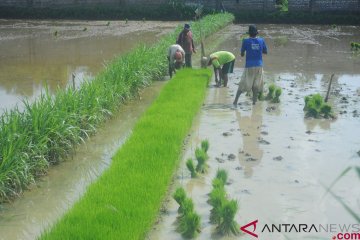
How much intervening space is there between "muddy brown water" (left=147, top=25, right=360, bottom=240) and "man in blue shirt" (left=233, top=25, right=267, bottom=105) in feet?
1.24

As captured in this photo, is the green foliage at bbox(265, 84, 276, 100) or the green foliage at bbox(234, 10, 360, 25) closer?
the green foliage at bbox(265, 84, 276, 100)

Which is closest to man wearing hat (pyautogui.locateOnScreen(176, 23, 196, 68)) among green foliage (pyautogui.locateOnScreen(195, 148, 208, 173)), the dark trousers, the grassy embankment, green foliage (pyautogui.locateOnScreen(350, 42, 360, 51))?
the dark trousers

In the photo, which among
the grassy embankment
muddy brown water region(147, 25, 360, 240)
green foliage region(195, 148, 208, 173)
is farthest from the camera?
green foliage region(195, 148, 208, 173)

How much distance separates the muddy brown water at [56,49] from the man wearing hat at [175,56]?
207 cm

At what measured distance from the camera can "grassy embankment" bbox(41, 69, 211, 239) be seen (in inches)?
140

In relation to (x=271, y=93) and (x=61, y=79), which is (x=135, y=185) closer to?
(x=271, y=93)

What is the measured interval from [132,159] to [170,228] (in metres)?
1.22

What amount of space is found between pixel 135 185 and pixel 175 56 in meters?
6.25

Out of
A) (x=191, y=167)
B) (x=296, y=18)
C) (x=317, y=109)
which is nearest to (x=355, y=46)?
(x=317, y=109)

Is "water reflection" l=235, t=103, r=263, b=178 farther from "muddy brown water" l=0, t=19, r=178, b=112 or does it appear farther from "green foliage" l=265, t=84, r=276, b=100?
"muddy brown water" l=0, t=19, r=178, b=112

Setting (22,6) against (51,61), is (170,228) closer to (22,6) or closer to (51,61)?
(51,61)

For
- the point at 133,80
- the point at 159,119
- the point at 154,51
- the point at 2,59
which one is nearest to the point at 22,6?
the point at 2,59

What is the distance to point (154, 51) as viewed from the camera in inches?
433

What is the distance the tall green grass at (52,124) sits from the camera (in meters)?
4.70
